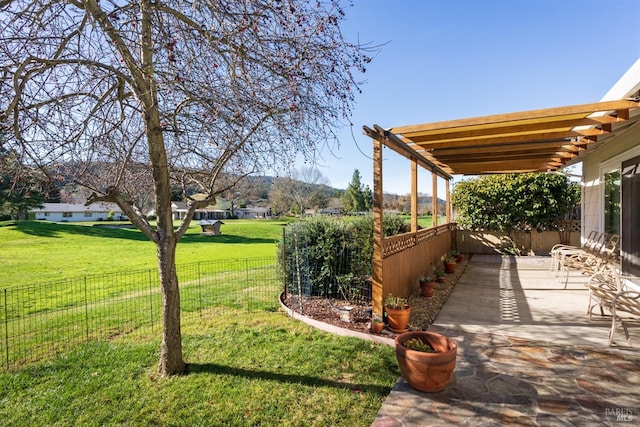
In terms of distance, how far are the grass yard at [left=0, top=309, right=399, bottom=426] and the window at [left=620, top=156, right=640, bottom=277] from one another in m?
5.42

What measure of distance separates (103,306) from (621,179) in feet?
35.2

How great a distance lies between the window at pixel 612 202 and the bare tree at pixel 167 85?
7.00 m

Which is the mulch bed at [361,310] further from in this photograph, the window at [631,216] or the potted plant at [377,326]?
the window at [631,216]

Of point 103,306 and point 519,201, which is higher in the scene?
point 519,201

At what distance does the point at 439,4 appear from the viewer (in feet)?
20.7

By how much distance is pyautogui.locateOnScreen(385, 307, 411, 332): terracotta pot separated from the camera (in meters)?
4.38

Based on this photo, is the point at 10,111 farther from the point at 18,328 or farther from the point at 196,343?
the point at 18,328

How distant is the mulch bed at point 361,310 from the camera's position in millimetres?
4782

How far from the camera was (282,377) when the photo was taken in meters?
3.36

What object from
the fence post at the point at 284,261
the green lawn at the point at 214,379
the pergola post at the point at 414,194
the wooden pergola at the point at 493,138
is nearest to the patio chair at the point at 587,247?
the wooden pergola at the point at 493,138

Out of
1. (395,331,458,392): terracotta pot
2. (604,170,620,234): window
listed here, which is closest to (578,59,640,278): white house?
(604,170,620,234): window

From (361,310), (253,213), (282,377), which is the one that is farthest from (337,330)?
(253,213)

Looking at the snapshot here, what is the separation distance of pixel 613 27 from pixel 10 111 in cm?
999

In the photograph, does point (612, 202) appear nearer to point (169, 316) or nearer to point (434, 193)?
point (434, 193)
